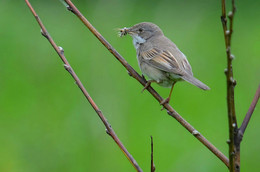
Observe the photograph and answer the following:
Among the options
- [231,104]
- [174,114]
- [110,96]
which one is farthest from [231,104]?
[110,96]

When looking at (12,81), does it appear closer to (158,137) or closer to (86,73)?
(86,73)

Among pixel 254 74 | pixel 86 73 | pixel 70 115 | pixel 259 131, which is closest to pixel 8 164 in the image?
pixel 70 115

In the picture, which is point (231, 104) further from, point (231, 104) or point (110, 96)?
point (110, 96)

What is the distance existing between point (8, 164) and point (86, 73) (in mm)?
1989

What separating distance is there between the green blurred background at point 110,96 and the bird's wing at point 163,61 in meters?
1.61

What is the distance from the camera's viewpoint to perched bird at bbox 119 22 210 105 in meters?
3.89

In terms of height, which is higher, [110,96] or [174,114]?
[174,114]

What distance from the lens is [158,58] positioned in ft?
13.6

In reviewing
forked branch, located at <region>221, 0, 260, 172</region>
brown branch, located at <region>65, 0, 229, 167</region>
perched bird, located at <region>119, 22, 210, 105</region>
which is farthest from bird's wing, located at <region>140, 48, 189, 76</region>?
forked branch, located at <region>221, 0, 260, 172</region>

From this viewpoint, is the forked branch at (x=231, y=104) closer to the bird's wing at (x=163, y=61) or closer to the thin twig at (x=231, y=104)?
the thin twig at (x=231, y=104)

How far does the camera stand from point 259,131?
6.00 meters

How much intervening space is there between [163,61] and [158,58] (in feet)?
0.30

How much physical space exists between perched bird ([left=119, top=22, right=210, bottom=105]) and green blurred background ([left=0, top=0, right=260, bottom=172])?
1536 mm

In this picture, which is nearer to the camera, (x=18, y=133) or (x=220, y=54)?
(x=18, y=133)
